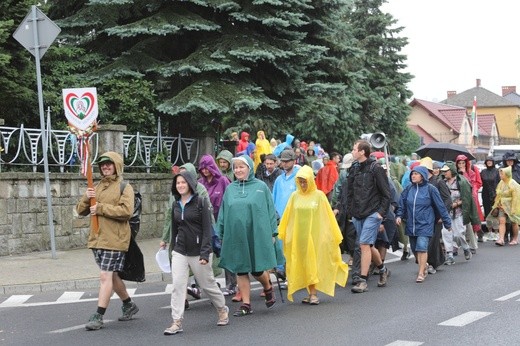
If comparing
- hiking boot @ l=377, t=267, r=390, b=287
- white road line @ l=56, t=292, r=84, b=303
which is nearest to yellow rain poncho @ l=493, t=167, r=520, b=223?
hiking boot @ l=377, t=267, r=390, b=287

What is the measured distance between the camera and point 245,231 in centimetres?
957

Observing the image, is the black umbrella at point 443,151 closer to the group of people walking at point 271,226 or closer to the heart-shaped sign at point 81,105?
the group of people walking at point 271,226

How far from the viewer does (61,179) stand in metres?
15.6

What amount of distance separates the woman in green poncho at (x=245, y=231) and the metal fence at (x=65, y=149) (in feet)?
19.5

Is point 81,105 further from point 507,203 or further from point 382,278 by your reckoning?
point 507,203

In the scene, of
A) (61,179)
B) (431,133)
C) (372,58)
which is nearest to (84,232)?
(61,179)

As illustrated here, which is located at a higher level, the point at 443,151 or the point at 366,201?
the point at 443,151

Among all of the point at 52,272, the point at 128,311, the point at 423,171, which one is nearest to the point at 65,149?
the point at 52,272

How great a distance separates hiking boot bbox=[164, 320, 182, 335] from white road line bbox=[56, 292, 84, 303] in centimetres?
294

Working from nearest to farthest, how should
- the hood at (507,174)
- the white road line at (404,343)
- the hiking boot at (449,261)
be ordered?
the white road line at (404,343), the hiking boot at (449,261), the hood at (507,174)

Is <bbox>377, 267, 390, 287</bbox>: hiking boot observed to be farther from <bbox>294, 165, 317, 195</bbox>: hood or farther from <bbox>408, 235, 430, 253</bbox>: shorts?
<bbox>294, 165, 317, 195</bbox>: hood

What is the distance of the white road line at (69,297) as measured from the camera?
11.0m

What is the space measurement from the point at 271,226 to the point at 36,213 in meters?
6.55

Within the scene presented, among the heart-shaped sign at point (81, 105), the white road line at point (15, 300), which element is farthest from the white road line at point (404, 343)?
the heart-shaped sign at point (81, 105)
